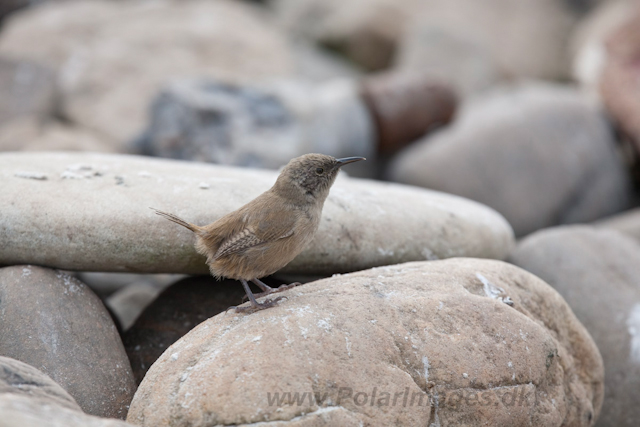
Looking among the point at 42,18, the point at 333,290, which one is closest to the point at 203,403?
the point at 333,290

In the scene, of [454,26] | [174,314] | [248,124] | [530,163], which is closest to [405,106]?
[530,163]

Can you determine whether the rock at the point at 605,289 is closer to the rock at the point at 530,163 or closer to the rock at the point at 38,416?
the rock at the point at 530,163

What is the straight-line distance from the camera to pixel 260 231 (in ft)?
10.3

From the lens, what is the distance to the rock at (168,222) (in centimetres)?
333

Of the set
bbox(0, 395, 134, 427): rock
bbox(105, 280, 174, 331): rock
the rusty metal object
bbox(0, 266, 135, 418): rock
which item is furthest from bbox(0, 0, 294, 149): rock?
bbox(0, 395, 134, 427): rock

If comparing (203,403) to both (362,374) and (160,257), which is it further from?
(160,257)

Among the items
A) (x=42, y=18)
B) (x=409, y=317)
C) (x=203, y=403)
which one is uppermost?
(x=409, y=317)

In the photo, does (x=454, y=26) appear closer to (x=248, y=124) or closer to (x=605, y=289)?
(x=248, y=124)

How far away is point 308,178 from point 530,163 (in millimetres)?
4005

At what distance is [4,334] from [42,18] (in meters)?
6.89

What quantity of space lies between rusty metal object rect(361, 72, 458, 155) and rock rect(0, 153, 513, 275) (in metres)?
2.72

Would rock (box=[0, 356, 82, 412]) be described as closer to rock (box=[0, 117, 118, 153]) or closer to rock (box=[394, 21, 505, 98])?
rock (box=[0, 117, 118, 153])

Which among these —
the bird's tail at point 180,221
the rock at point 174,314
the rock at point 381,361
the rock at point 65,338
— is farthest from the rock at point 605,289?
the rock at point 65,338

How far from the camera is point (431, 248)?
12.9 ft
